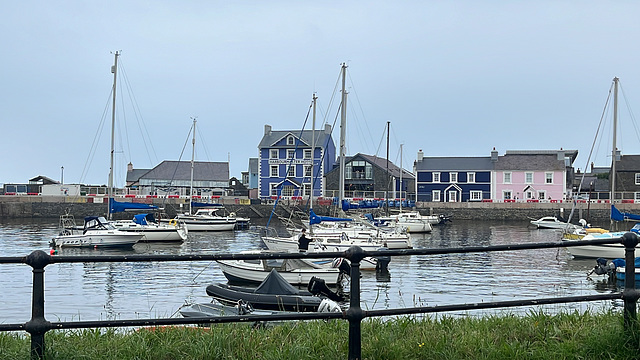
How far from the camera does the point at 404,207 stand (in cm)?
8150

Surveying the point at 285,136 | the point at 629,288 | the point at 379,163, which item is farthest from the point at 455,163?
the point at 629,288

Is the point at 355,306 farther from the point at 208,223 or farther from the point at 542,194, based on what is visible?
the point at 542,194

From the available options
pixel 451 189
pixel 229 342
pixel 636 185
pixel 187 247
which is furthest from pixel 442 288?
pixel 636 185

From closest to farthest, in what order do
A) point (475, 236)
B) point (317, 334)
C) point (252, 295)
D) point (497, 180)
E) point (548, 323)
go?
point (317, 334), point (548, 323), point (252, 295), point (475, 236), point (497, 180)

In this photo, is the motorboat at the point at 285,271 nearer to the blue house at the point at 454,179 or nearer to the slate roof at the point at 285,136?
the slate roof at the point at 285,136

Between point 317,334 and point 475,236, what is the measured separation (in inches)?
1871

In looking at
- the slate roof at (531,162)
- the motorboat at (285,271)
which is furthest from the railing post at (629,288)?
the slate roof at (531,162)

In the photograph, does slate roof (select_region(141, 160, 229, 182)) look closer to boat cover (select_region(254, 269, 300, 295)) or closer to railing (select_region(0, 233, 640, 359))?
boat cover (select_region(254, 269, 300, 295))

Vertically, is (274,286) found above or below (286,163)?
below

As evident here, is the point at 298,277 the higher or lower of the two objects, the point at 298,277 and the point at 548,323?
the lower

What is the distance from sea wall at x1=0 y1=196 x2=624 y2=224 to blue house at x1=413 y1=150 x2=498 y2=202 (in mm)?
5441

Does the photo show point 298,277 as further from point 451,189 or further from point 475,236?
point 451,189

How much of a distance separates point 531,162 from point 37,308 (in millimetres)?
87932

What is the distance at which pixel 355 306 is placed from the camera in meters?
4.86
